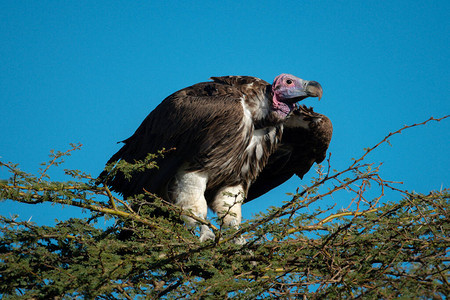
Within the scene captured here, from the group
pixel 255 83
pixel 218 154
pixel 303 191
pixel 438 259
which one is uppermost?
pixel 255 83

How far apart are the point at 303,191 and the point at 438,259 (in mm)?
858

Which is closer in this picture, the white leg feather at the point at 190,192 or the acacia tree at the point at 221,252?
the acacia tree at the point at 221,252

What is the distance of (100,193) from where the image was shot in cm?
413

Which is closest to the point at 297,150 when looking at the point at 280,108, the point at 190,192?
the point at 280,108

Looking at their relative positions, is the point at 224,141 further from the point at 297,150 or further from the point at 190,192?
the point at 297,150

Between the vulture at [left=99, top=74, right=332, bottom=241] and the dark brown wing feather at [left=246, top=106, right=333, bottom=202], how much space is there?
1 cm

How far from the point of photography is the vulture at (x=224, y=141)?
586 centimetres

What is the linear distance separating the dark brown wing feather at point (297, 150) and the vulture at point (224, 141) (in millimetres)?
10

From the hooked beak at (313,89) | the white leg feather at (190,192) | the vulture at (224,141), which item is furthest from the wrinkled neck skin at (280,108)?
the white leg feather at (190,192)

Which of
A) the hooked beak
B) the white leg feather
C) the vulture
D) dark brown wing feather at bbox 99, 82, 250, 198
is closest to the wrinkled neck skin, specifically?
the vulture

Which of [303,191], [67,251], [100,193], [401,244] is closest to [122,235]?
[67,251]

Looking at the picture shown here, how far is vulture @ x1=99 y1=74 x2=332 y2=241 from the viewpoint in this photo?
5.86 meters

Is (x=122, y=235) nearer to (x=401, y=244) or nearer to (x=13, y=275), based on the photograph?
(x=13, y=275)

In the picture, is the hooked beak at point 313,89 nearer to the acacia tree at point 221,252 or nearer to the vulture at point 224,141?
the vulture at point 224,141
